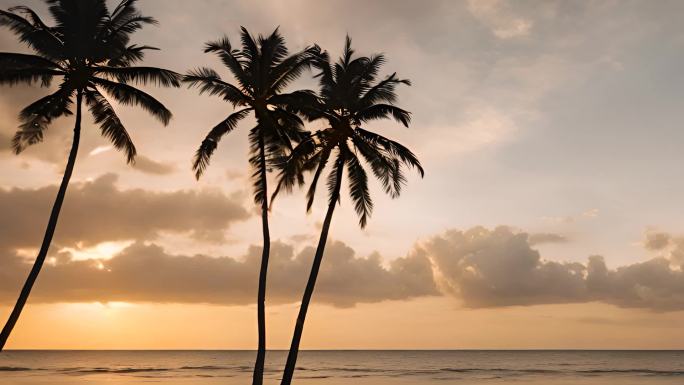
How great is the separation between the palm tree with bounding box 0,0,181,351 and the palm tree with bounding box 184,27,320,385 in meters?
2.12

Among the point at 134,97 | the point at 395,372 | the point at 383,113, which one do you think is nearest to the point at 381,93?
the point at 383,113

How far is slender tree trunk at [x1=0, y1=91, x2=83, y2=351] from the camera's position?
22.3m

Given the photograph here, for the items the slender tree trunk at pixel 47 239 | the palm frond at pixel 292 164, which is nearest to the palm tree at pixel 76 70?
the slender tree trunk at pixel 47 239

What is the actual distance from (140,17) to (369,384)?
181ft

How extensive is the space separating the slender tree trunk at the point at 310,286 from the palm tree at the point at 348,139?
42 millimetres

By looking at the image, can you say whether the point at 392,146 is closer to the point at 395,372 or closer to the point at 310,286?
the point at 310,286

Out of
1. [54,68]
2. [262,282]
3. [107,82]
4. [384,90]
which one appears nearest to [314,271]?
[262,282]

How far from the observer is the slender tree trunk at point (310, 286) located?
25.4 metres

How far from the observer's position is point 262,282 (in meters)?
26.1

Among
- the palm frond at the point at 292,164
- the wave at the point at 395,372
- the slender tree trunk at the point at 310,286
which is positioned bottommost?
the wave at the point at 395,372

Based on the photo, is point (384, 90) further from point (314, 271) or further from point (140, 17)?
point (140, 17)

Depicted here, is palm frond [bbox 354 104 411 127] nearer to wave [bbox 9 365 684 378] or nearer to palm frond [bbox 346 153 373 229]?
palm frond [bbox 346 153 373 229]

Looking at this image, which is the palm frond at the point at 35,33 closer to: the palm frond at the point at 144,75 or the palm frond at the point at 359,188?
the palm frond at the point at 144,75

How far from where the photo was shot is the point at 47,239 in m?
23.0
